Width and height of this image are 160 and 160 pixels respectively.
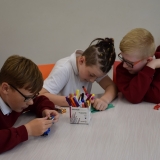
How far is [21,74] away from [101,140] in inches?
15.4

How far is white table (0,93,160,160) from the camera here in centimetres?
74

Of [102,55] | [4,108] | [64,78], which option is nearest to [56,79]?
[64,78]

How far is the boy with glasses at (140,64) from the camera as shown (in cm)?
115

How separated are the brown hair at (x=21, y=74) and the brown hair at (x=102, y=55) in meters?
0.40

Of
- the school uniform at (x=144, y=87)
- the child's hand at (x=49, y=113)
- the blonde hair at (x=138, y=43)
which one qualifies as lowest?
the child's hand at (x=49, y=113)

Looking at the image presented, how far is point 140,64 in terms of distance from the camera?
3.91 ft

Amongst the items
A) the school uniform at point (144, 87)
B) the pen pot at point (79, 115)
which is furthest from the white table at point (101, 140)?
the school uniform at point (144, 87)

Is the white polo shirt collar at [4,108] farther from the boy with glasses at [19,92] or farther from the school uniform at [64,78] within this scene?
the school uniform at [64,78]

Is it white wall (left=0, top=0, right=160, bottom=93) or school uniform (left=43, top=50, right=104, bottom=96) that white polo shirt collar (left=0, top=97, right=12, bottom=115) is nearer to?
school uniform (left=43, top=50, right=104, bottom=96)

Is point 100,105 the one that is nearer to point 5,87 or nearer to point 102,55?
point 102,55

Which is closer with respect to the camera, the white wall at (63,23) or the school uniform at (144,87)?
the school uniform at (144,87)

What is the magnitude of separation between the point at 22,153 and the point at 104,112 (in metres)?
0.45

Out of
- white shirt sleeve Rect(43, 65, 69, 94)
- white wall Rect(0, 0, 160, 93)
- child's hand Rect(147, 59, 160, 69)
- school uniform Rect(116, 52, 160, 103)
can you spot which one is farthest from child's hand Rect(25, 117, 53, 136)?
white wall Rect(0, 0, 160, 93)

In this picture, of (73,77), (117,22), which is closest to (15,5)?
(117,22)
